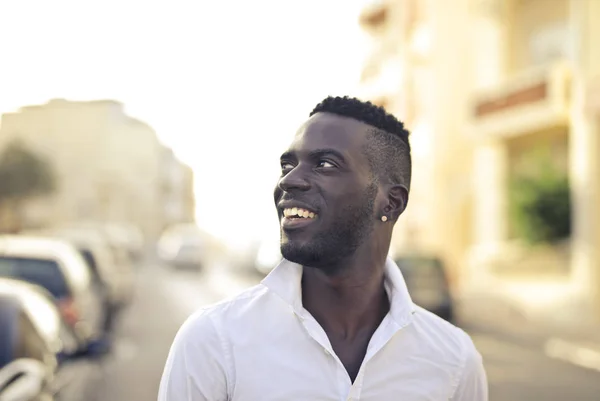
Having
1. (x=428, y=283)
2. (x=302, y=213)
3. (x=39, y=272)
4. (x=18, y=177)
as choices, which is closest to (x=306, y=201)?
(x=302, y=213)

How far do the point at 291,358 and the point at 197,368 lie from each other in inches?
9.1

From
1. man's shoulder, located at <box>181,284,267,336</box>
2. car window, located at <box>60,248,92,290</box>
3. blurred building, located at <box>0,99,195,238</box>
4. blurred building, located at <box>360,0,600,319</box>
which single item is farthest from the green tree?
man's shoulder, located at <box>181,284,267,336</box>

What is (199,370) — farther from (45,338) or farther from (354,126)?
(45,338)

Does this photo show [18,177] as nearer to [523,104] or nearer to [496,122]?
[496,122]

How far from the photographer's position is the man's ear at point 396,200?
2612 mm

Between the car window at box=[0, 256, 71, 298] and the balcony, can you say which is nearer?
the car window at box=[0, 256, 71, 298]

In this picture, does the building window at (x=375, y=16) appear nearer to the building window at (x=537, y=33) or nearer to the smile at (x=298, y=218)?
the building window at (x=537, y=33)

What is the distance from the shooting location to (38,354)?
5.20m

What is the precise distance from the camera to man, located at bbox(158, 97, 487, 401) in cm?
225

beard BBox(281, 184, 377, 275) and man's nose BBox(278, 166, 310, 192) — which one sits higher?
man's nose BBox(278, 166, 310, 192)

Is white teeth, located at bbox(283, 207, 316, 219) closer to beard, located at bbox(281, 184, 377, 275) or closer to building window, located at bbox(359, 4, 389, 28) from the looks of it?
beard, located at bbox(281, 184, 377, 275)

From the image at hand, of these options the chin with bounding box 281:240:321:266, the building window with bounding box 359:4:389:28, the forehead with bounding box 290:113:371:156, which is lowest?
the chin with bounding box 281:240:321:266

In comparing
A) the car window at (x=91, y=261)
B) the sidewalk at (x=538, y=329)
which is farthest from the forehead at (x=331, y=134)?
the car window at (x=91, y=261)

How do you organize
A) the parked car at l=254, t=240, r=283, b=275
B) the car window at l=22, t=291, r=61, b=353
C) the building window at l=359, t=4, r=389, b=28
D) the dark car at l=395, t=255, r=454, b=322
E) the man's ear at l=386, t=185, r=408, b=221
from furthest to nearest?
the building window at l=359, t=4, r=389, b=28 < the parked car at l=254, t=240, r=283, b=275 < the dark car at l=395, t=255, r=454, b=322 < the car window at l=22, t=291, r=61, b=353 < the man's ear at l=386, t=185, r=408, b=221
